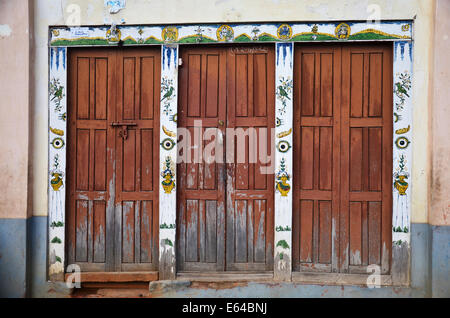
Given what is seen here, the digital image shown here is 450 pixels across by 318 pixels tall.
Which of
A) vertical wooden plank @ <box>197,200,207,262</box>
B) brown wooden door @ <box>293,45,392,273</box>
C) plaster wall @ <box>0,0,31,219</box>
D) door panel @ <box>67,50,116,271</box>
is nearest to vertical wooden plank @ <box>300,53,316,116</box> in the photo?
brown wooden door @ <box>293,45,392,273</box>

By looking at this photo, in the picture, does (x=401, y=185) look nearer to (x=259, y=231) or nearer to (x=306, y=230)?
(x=306, y=230)

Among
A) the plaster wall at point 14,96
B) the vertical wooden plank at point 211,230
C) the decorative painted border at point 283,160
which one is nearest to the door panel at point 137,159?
the vertical wooden plank at point 211,230

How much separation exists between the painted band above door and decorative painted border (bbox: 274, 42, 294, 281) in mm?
207

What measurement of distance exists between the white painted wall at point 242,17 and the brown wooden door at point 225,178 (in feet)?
1.38

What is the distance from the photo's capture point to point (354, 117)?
15.9 ft

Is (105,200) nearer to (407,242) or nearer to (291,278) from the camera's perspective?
(291,278)

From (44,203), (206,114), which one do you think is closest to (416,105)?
(206,114)

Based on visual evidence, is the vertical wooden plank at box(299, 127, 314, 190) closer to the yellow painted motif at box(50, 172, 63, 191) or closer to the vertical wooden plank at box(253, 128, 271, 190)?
the vertical wooden plank at box(253, 128, 271, 190)

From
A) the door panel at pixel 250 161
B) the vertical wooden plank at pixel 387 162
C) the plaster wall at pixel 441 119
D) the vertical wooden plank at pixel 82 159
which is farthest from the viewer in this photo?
the vertical wooden plank at pixel 82 159

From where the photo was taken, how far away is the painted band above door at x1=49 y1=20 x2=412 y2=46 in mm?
4738

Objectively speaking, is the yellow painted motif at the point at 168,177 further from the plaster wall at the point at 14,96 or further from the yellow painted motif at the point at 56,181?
the plaster wall at the point at 14,96

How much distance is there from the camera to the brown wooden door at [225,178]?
492 cm

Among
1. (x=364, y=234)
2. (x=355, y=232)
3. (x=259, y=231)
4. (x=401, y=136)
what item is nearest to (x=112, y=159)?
(x=259, y=231)
